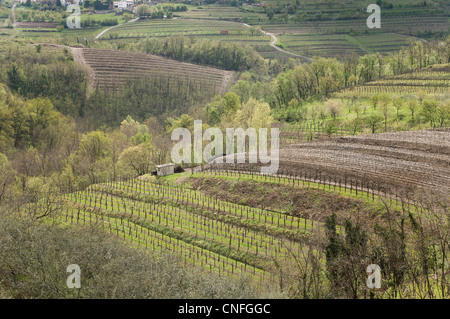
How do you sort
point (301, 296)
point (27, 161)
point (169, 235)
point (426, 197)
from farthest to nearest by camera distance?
point (27, 161) → point (169, 235) → point (426, 197) → point (301, 296)

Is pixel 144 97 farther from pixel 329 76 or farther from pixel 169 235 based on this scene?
pixel 169 235

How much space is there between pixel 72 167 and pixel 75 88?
80.0 metres

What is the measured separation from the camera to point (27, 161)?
89.6 m

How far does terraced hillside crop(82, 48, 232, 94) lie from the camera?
165 metres

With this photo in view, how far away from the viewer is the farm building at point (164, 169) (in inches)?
2851

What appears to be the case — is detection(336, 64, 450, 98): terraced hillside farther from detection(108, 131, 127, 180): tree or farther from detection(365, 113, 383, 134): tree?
detection(108, 131, 127, 180): tree

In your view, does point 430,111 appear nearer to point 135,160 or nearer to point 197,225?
point 197,225

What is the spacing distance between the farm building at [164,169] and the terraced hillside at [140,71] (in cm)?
9507

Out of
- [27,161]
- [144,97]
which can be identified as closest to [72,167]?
[27,161]

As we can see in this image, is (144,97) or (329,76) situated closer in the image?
(329,76)

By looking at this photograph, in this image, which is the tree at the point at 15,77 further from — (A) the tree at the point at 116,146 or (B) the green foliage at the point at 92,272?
(B) the green foliage at the point at 92,272

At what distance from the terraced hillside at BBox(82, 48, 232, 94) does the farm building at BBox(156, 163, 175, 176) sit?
95.1 meters

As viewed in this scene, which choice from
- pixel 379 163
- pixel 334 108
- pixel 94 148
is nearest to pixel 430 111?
pixel 334 108

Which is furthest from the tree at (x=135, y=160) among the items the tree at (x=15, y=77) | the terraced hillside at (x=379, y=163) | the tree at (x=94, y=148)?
the tree at (x=15, y=77)
